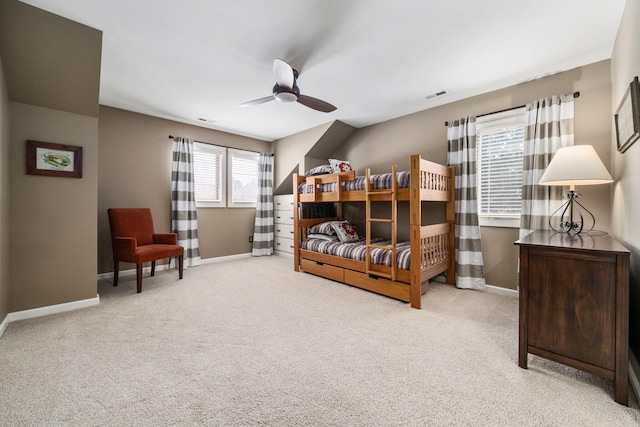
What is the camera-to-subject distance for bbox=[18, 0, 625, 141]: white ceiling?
74.5 inches

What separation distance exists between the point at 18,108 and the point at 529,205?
5.26 meters

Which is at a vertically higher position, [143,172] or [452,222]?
[143,172]

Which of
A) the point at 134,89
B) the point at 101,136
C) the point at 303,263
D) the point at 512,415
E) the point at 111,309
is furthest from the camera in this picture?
the point at 303,263

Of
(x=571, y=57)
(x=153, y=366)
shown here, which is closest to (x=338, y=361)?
(x=153, y=366)

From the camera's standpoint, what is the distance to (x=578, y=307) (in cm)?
149

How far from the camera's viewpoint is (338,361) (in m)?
1.75

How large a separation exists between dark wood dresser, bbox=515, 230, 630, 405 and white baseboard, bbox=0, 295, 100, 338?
3.95 meters

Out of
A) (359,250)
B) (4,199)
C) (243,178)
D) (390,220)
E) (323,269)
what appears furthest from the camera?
(243,178)

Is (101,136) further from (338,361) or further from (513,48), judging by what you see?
(513,48)

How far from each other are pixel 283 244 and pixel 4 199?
12.7 ft

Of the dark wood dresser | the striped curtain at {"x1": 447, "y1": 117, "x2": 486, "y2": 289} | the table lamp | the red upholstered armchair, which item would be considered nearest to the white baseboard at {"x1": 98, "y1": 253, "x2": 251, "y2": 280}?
the red upholstered armchair

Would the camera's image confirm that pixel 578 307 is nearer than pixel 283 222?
Yes

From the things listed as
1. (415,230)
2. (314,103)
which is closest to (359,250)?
(415,230)

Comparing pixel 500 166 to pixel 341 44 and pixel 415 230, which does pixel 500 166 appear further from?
pixel 341 44
